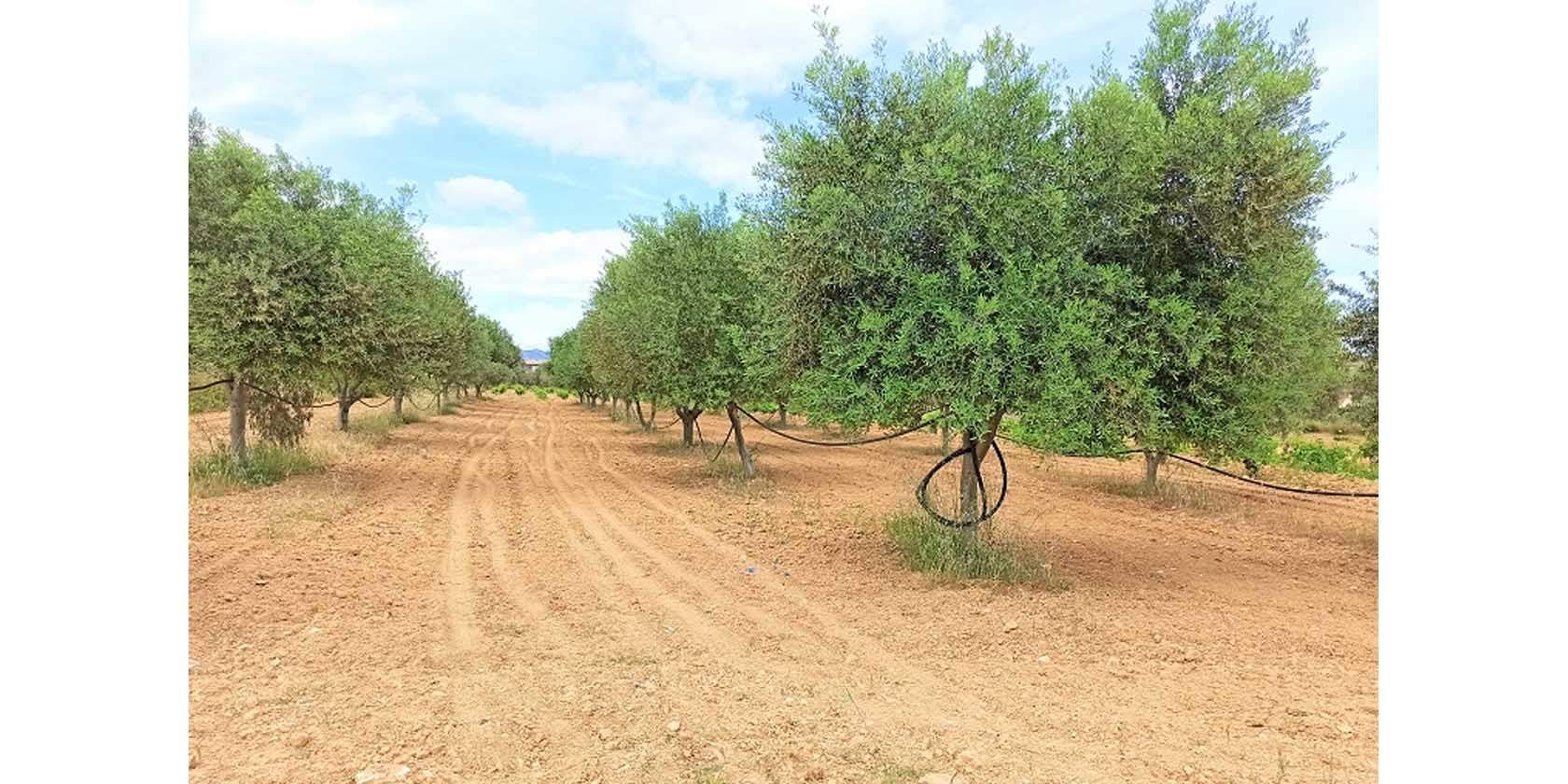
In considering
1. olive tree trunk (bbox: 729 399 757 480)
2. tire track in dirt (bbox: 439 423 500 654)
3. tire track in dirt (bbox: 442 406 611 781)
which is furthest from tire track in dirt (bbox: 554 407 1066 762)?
olive tree trunk (bbox: 729 399 757 480)

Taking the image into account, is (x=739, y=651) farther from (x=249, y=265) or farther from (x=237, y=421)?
(x=237, y=421)

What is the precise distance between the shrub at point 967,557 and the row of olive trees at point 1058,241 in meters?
0.63

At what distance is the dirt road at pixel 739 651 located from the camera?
3.45m

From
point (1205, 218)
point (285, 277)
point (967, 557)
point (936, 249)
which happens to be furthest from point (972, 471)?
point (285, 277)

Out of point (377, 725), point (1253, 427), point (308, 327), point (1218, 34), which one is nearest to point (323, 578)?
point (377, 725)

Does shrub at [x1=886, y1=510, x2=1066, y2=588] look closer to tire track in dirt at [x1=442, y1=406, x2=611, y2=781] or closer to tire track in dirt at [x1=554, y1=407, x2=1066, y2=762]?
tire track in dirt at [x1=554, y1=407, x2=1066, y2=762]

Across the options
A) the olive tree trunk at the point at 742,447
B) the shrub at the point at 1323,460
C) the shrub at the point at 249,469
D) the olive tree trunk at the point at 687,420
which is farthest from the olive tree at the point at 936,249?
the shrub at the point at 1323,460

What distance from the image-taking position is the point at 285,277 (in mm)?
10398

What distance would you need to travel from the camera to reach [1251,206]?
6.08 meters

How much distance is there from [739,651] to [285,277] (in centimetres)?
934

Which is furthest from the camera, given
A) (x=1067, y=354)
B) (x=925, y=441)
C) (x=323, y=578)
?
(x=925, y=441)

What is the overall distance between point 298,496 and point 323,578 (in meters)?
4.66

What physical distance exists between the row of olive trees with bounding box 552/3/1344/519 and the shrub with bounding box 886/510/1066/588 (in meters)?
0.63
